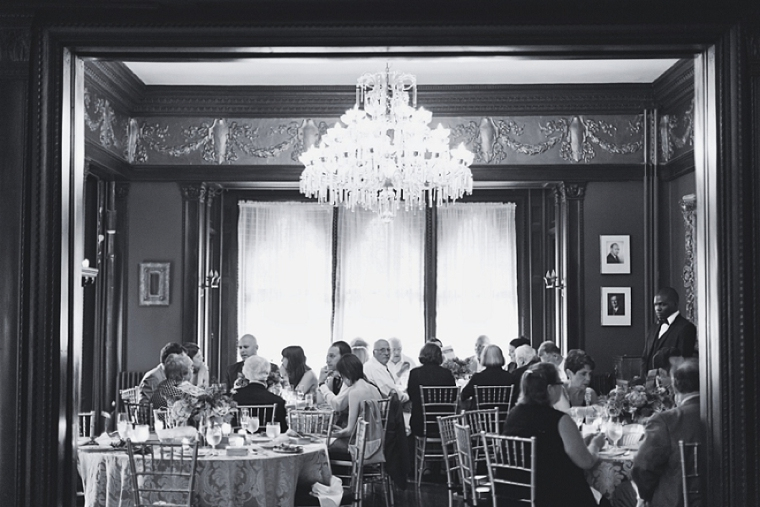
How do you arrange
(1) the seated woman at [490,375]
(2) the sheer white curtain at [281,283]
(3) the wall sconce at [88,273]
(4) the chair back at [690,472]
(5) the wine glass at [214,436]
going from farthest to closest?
(2) the sheer white curtain at [281,283] → (3) the wall sconce at [88,273] → (1) the seated woman at [490,375] → (5) the wine glass at [214,436] → (4) the chair back at [690,472]

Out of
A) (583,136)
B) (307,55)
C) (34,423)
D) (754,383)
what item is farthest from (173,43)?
(583,136)

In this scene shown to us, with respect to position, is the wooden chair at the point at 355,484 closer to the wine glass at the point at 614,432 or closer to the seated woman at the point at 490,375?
the wine glass at the point at 614,432

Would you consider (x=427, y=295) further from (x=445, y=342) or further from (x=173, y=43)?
(x=173, y=43)

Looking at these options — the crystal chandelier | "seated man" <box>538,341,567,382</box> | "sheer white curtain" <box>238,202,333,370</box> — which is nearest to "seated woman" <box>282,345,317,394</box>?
the crystal chandelier

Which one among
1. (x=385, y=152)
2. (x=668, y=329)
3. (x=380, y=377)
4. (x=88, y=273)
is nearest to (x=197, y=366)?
(x=88, y=273)

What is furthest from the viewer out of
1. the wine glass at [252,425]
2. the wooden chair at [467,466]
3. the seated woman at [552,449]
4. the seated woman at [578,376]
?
the seated woman at [578,376]

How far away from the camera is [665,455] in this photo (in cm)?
478

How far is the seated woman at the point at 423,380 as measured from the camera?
30.5ft

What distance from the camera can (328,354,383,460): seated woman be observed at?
7.18m

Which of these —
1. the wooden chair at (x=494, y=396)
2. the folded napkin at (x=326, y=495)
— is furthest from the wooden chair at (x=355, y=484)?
the wooden chair at (x=494, y=396)

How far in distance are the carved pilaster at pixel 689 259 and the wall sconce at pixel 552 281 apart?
158 centimetres

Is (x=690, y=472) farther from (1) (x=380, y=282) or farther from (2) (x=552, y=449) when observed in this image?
(1) (x=380, y=282)

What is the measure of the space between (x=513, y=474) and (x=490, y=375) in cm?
380

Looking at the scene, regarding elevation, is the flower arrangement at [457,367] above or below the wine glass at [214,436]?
above
